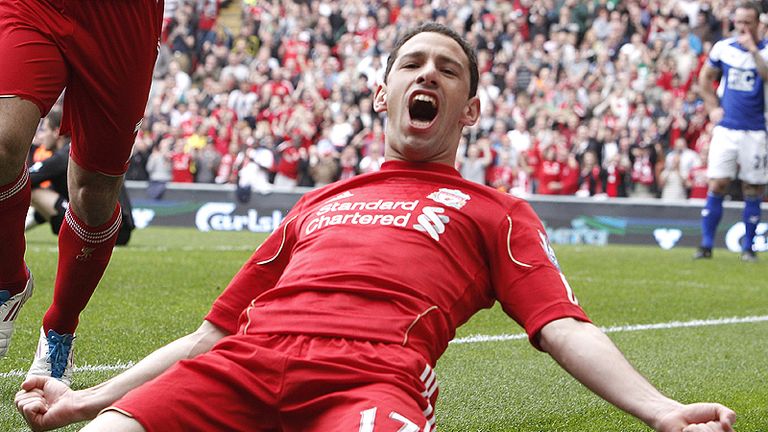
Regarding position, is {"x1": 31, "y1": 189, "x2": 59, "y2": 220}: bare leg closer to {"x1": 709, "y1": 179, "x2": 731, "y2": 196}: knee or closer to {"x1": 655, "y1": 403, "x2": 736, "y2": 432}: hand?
{"x1": 709, "y1": 179, "x2": 731, "y2": 196}: knee

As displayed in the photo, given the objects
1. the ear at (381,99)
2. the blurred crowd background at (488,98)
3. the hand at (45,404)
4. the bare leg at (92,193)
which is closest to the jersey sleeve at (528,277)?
the ear at (381,99)

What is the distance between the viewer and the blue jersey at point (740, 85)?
12.6 metres

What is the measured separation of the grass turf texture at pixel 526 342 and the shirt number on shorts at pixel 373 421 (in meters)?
1.61

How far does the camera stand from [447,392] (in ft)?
16.4

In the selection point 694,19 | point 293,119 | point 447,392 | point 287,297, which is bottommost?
point 293,119

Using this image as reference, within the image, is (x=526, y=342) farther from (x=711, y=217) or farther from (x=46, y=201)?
(x=711, y=217)

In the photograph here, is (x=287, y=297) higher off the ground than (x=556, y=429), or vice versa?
(x=287, y=297)

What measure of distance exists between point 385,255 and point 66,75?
1.83 metres

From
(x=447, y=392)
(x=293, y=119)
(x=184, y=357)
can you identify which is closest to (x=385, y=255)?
(x=184, y=357)

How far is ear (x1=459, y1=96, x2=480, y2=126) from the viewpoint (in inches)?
135

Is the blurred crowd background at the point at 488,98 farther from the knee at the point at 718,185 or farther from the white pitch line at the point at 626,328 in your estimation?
the white pitch line at the point at 626,328

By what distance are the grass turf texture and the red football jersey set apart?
48.3 inches

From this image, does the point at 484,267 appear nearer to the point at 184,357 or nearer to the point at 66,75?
the point at 184,357

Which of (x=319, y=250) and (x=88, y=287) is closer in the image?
(x=319, y=250)
